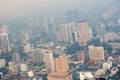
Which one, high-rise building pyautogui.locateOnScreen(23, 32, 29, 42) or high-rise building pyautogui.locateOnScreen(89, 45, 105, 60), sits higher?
high-rise building pyautogui.locateOnScreen(23, 32, 29, 42)

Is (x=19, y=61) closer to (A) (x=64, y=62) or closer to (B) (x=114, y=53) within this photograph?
(A) (x=64, y=62)

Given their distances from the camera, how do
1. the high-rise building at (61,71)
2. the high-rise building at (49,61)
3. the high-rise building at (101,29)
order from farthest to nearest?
the high-rise building at (101,29)
the high-rise building at (49,61)
the high-rise building at (61,71)

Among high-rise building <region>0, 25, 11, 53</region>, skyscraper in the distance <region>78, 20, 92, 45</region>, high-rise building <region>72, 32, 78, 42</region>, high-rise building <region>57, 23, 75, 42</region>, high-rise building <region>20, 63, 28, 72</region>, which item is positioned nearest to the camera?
high-rise building <region>20, 63, 28, 72</region>

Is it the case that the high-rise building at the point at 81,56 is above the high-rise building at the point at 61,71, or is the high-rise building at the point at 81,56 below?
above

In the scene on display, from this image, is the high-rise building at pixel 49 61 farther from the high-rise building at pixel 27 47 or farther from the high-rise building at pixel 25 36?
the high-rise building at pixel 25 36

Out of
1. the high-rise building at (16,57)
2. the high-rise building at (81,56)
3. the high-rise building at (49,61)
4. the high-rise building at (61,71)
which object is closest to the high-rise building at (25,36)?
the high-rise building at (16,57)

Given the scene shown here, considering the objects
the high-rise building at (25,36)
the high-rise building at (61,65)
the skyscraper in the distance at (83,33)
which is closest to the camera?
the high-rise building at (61,65)

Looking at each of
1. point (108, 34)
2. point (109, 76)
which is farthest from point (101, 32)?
point (109, 76)

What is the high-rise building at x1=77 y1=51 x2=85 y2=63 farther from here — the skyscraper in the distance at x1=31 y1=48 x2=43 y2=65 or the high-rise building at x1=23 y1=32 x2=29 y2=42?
the high-rise building at x1=23 y1=32 x2=29 y2=42

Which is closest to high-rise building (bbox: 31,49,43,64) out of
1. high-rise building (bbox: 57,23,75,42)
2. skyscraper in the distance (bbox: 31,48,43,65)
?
skyscraper in the distance (bbox: 31,48,43,65)
